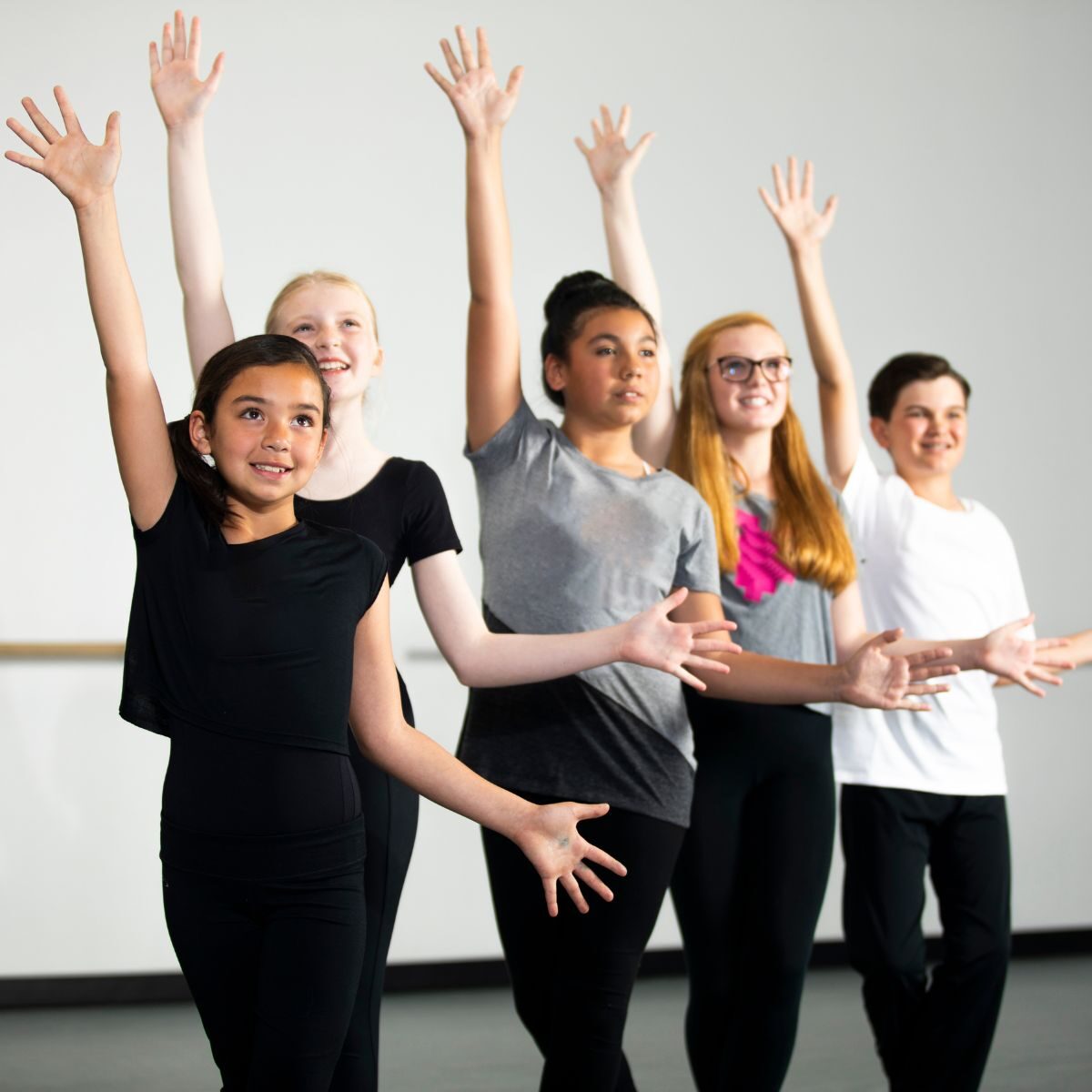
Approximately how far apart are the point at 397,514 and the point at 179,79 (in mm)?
701

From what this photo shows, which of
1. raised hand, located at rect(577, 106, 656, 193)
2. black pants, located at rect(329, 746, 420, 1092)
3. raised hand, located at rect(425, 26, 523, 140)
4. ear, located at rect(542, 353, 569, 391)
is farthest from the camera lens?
raised hand, located at rect(577, 106, 656, 193)

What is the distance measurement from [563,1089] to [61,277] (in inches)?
95.7

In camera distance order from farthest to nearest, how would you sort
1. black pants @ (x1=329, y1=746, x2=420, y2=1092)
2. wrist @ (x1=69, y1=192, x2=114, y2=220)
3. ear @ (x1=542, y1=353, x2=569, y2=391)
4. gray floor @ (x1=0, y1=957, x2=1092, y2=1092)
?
gray floor @ (x1=0, y1=957, x2=1092, y2=1092) < ear @ (x1=542, y1=353, x2=569, y2=391) < black pants @ (x1=329, y1=746, x2=420, y2=1092) < wrist @ (x1=69, y1=192, x2=114, y2=220)

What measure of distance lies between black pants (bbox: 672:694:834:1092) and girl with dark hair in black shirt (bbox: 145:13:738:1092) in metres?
0.51

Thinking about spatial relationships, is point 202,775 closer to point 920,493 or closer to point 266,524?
point 266,524

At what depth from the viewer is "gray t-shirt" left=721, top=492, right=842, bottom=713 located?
2.17 metres

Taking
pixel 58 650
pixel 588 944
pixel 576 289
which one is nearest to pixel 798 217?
pixel 576 289

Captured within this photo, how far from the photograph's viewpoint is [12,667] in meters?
3.39

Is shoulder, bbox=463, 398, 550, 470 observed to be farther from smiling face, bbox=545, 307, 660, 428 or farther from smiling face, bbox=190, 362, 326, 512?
smiling face, bbox=190, 362, 326, 512

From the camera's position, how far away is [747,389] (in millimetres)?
2281

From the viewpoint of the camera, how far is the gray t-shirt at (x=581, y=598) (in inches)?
74.4

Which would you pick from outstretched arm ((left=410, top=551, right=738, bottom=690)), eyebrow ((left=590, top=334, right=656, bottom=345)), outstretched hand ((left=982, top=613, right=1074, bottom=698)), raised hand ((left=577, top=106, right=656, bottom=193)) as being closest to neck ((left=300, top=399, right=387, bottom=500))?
outstretched arm ((left=410, top=551, right=738, bottom=690))

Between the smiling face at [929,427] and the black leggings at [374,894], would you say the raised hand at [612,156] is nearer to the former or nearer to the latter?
the smiling face at [929,427]

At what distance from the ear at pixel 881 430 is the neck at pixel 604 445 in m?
0.82
